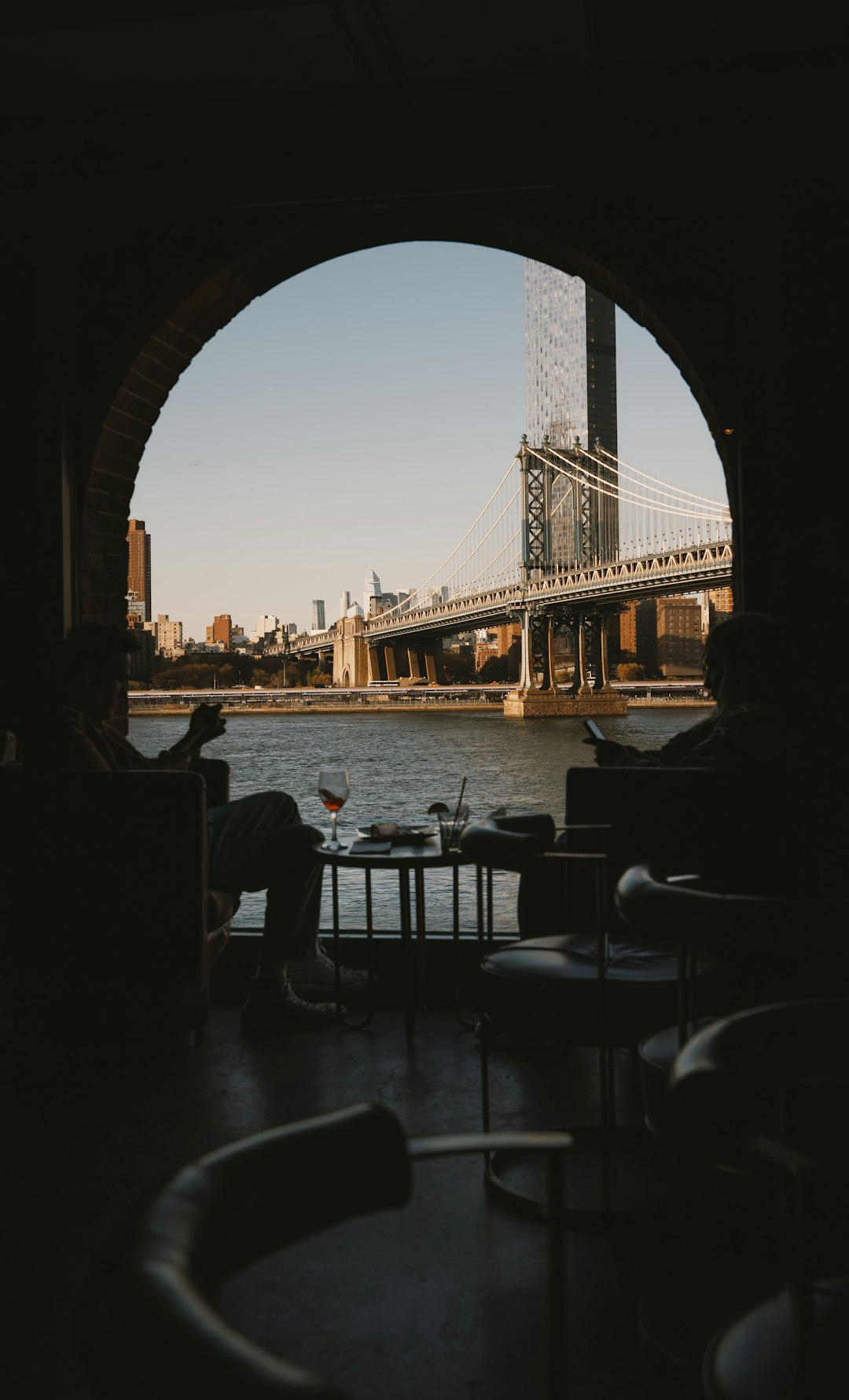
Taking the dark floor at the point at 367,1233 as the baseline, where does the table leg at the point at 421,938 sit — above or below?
above

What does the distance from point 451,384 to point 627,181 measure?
34.9ft

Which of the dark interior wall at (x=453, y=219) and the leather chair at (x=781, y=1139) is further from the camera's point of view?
the dark interior wall at (x=453, y=219)

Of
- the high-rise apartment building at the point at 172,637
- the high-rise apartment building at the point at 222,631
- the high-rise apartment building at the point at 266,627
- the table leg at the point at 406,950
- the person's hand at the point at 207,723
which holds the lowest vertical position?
the table leg at the point at 406,950

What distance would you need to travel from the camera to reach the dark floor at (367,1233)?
3.92 feet

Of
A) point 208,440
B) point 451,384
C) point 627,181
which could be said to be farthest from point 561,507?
point 627,181

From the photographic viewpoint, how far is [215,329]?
3.02 meters

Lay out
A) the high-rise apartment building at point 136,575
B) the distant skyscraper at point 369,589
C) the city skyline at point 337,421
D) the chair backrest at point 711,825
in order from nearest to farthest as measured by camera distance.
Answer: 1. the chair backrest at point 711,825
2. the high-rise apartment building at point 136,575
3. the city skyline at point 337,421
4. the distant skyscraper at point 369,589

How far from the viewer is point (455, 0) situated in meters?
2.08

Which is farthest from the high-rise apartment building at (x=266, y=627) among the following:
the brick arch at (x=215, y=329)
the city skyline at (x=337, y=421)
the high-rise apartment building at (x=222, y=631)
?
the brick arch at (x=215, y=329)

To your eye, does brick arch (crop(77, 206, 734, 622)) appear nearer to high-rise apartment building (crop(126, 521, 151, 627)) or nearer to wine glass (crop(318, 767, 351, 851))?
high-rise apartment building (crop(126, 521, 151, 627))

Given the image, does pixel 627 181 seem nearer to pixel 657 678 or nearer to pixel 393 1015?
pixel 393 1015

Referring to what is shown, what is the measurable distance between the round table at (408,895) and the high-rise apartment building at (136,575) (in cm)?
104

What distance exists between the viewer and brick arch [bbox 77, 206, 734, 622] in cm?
274

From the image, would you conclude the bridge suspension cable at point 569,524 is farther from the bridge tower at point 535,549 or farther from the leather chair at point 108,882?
the leather chair at point 108,882
